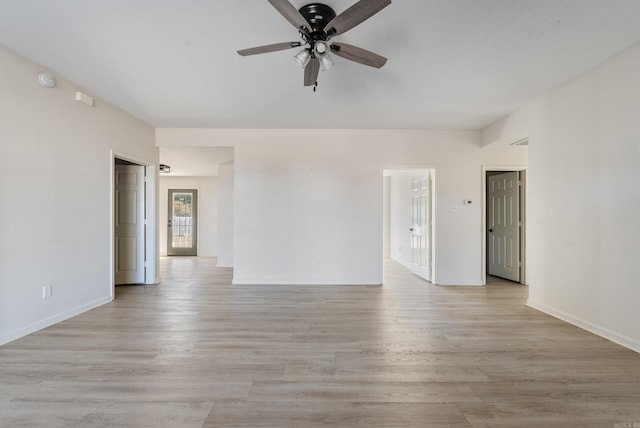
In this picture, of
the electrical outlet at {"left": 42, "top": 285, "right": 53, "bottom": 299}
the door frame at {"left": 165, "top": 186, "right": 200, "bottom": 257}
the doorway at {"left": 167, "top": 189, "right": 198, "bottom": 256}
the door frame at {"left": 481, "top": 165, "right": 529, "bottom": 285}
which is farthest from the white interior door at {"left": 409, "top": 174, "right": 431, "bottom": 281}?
the doorway at {"left": 167, "top": 189, "right": 198, "bottom": 256}

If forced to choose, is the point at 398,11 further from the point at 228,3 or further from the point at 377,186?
the point at 377,186

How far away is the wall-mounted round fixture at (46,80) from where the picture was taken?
118 inches

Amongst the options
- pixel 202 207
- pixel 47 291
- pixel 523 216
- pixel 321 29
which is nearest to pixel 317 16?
pixel 321 29

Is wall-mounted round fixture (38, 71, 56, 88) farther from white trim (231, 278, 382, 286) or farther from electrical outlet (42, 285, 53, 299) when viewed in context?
white trim (231, 278, 382, 286)

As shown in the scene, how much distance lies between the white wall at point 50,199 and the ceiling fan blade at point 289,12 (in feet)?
9.24

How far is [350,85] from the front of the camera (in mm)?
3369

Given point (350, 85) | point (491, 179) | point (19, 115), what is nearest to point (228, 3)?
point (350, 85)

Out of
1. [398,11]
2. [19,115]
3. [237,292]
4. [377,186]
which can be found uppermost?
[398,11]

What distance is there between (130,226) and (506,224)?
7100 mm

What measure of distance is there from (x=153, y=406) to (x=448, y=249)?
4.75m

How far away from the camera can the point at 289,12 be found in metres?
1.85

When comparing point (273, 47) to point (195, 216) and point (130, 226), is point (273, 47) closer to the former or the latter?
point (130, 226)

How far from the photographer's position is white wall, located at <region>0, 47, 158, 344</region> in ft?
8.94

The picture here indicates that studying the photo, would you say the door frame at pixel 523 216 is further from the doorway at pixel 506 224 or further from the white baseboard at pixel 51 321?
the white baseboard at pixel 51 321
